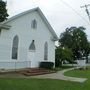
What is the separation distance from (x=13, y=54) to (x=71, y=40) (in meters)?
55.4

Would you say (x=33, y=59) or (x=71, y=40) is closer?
(x=33, y=59)

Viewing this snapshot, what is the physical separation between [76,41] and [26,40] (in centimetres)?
5411

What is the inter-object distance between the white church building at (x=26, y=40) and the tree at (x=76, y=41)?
158ft

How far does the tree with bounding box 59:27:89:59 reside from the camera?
262 ft

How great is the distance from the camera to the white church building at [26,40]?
25031 millimetres

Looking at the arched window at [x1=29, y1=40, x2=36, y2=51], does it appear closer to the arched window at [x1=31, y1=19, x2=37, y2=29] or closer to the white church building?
the white church building

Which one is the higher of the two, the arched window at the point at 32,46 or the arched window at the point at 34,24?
the arched window at the point at 34,24

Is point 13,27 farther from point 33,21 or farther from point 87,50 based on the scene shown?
point 87,50

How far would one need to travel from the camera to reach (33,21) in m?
29.1

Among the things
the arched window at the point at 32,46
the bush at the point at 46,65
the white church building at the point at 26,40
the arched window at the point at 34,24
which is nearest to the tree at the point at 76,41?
the white church building at the point at 26,40

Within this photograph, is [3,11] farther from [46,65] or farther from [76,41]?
[76,41]

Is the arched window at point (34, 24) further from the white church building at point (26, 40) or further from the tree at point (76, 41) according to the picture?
the tree at point (76, 41)

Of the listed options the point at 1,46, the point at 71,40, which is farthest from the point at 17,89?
the point at 71,40

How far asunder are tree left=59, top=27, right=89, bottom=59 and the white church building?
1898 inches
